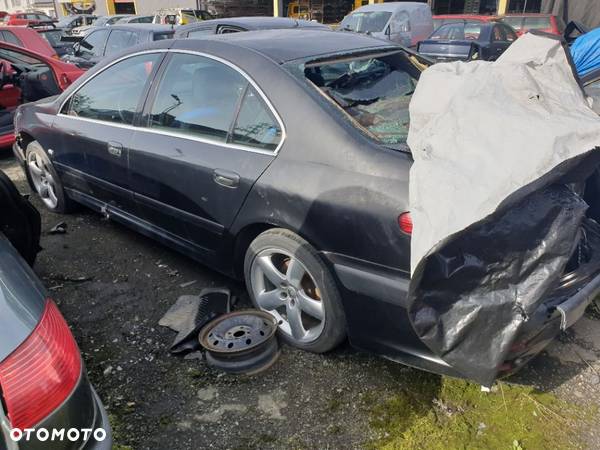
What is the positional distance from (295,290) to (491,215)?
123cm

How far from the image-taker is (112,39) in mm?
9000

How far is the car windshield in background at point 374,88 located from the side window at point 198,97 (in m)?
0.50

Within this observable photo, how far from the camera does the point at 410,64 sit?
328 cm

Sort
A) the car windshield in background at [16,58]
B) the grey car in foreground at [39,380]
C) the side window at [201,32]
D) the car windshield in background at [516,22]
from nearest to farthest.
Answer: the grey car in foreground at [39,380], the car windshield in background at [16,58], the side window at [201,32], the car windshield in background at [516,22]

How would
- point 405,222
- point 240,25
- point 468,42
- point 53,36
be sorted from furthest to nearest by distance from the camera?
point 53,36 < point 468,42 < point 240,25 < point 405,222

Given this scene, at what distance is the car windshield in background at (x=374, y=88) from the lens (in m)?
2.52

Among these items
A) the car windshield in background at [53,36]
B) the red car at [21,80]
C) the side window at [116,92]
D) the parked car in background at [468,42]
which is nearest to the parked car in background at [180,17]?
the car windshield in background at [53,36]

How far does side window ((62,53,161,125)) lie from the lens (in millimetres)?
3420

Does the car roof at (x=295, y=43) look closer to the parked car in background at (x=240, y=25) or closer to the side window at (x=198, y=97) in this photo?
the side window at (x=198, y=97)

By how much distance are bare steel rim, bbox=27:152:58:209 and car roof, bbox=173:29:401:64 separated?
6.90 feet

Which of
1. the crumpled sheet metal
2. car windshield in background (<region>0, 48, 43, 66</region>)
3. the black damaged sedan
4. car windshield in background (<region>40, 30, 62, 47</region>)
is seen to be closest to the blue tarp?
the black damaged sedan

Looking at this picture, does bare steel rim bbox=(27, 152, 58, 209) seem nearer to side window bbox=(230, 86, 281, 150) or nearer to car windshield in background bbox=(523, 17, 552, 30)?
side window bbox=(230, 86, 281, 150)

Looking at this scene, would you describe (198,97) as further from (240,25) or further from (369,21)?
(369,21)

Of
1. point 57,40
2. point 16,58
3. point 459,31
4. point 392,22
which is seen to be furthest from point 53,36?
point 459,31
